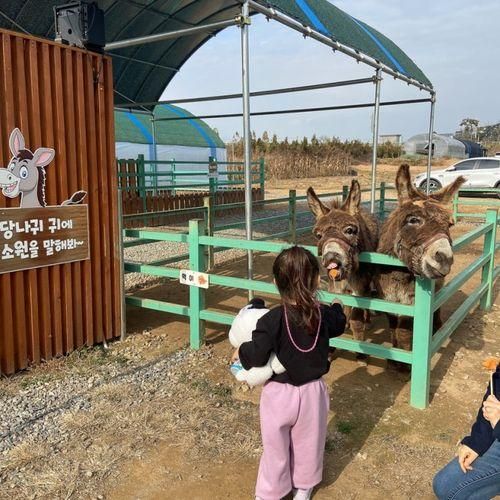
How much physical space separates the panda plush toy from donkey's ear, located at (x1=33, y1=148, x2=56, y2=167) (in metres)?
2.45

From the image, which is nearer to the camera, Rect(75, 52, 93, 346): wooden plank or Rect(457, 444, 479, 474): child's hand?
Rect(457, 444, 479, 474): child's hand

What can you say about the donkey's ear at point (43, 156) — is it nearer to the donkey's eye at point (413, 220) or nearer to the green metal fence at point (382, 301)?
the green metal fence at point (382, 301)

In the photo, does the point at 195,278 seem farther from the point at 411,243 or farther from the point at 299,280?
the point at 299,280

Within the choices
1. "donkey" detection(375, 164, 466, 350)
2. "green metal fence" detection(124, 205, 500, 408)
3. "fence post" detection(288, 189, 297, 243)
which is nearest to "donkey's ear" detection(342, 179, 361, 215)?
"donkey" detection(375, 164, 466, 350)

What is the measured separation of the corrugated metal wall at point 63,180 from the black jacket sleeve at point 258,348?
248 centimetres

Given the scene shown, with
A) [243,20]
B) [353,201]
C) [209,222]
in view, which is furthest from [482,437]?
[209,222]

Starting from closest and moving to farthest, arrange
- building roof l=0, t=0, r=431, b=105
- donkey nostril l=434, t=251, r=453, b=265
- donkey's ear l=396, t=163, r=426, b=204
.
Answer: donkey nostril l=434, t=251, r=453, b=265
donkey's ear l=396, t=163, r=426, b=204
building roof l=0, t=0, r=431, b=105

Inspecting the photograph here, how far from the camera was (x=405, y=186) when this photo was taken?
12.2ft

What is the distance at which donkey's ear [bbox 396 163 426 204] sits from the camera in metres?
3.65

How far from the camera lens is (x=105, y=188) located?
4.59 meters

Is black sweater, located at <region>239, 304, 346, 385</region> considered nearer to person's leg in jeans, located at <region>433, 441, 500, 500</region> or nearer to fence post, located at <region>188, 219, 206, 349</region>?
person's leg in jeans, located at <region>433, 441, 500, 500</region>

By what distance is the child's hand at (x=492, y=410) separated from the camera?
185 centimetres

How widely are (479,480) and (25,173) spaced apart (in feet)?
12.0

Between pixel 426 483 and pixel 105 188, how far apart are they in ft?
11.6
